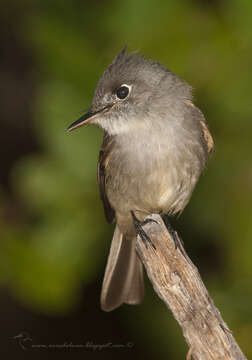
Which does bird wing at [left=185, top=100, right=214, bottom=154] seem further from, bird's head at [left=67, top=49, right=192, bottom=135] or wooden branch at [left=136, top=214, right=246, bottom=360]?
wooden branch at [left=136, top=214, right=246, bottom=360]

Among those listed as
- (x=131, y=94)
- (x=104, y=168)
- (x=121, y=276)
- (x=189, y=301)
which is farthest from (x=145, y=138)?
(x=189, y=301)

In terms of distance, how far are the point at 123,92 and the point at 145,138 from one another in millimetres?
338

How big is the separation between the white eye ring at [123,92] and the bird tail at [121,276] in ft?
3.58

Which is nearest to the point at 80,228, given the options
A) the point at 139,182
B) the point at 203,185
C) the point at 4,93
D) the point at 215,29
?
the point at 139,182

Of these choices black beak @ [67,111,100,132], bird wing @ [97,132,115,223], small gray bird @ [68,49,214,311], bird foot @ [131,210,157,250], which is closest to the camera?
bird foot @ [131,210,157,250]

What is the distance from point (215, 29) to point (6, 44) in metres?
2.85

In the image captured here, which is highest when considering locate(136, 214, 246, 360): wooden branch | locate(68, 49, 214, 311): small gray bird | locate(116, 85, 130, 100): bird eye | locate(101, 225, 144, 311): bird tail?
locate(116, 85, 130, 100): bird eye

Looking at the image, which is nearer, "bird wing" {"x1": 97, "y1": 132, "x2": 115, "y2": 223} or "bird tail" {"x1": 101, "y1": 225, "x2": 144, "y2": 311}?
"bird wing" {"x1": 97, "y1": 132, "x2": 115, "y2": 223}

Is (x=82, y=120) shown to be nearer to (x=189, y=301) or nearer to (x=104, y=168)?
(x=104, y=168)

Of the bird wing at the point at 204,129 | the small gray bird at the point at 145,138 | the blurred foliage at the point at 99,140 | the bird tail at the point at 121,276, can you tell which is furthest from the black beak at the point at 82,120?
the bird tail at the point at 121,276

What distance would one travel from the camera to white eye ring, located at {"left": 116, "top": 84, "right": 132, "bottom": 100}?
→ 3.74m

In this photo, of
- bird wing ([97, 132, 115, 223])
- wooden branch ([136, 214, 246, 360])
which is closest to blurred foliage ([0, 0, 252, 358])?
bird wing ([97, 132, 115, 223])

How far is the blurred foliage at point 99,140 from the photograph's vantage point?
387 centimetres

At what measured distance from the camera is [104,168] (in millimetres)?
3969
